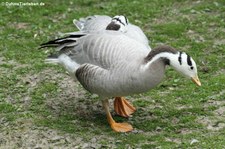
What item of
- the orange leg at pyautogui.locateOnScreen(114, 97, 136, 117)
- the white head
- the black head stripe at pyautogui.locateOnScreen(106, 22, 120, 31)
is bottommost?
the orange leg at pyautogui.locateOnScreen(114, 97, 136, 117)

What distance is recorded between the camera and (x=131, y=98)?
724 cm

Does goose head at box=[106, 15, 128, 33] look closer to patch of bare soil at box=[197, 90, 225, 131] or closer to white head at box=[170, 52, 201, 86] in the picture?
white head at box=[170, 52, 201, 86]

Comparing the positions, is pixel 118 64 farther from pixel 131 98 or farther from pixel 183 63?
pixel 131 98

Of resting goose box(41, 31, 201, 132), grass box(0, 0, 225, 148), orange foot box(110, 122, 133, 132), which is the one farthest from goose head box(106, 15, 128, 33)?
orange foot box(110, 122, 133, 132)

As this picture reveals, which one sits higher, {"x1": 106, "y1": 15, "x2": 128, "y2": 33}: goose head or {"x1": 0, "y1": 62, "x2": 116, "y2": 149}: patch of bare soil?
{"x1": 106, "y1": 15, "x2": 128, "y2": 33}: goose head

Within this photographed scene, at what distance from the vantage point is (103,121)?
657 centimetres

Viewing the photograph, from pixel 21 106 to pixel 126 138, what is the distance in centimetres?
159

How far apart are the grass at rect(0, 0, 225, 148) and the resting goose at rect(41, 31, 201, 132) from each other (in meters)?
0.50

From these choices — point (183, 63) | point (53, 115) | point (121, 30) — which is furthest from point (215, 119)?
point (53, 115)

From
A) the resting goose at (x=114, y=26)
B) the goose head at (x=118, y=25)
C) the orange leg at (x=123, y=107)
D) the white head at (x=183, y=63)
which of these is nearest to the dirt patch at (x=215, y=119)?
the white head at (x=183, y=63)

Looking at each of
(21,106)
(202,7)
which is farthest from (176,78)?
(202,7)

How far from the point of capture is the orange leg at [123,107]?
21.9ft

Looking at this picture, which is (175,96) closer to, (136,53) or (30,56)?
(136,53)

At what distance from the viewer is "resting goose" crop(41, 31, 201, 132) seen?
5801 mm
